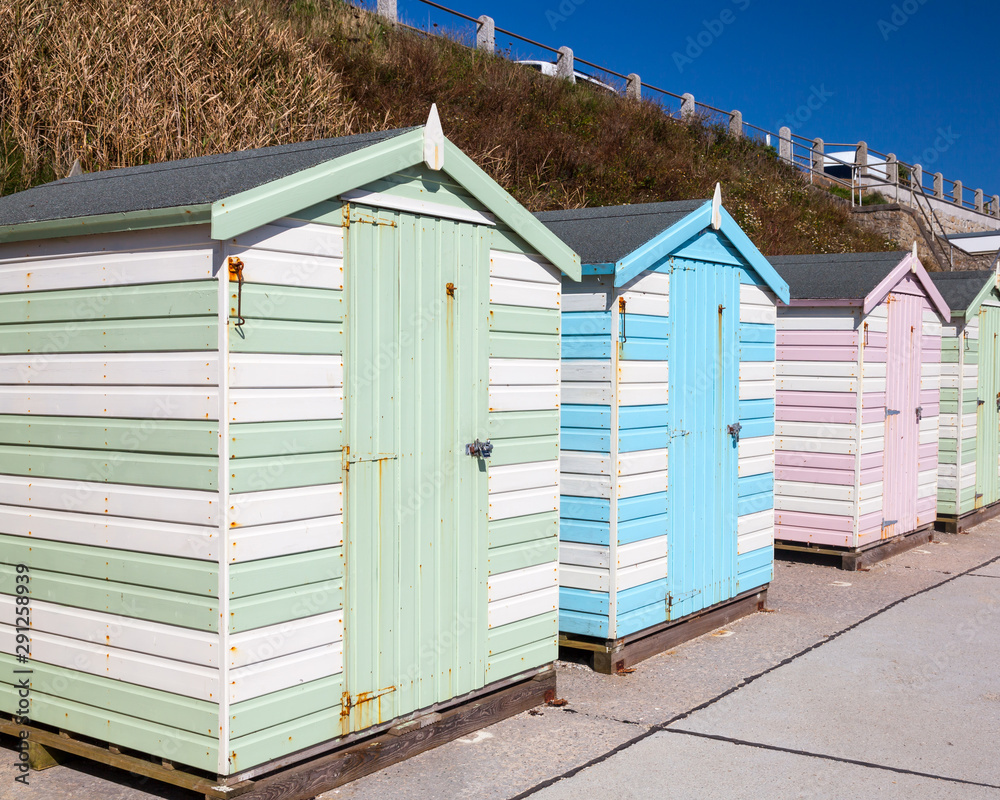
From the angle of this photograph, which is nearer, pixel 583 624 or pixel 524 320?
pixel 524 320

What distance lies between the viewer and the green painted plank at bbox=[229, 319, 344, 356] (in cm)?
370

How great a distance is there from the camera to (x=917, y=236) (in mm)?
30875

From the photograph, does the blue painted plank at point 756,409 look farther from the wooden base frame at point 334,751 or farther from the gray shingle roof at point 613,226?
the wooden base frame at point 334,751

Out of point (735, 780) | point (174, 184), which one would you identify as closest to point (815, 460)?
point (735, 780)

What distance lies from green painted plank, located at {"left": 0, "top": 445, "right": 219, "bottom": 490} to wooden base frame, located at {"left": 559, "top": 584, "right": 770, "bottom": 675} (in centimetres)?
306

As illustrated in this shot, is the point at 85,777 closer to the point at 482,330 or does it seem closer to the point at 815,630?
the point at 482,330

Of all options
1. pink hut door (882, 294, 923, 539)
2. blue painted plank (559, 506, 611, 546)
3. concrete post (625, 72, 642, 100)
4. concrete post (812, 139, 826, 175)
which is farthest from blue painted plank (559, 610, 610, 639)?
concrete post (812, 139, 826, 175)

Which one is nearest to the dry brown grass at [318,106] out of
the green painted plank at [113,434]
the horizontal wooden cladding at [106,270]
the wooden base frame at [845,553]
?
the horizontal wooden cladding at [106,270]

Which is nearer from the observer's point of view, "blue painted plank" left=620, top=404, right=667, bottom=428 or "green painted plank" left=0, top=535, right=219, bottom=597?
"green painted plank" left=0, top=535, right=219, bottom=597

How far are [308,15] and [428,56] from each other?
93.9 inches

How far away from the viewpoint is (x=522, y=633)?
511cm

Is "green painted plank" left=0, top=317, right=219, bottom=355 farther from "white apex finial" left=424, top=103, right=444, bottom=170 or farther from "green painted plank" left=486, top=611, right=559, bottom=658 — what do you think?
"green painted plank" left=486, top=611, right=559, bottom=658

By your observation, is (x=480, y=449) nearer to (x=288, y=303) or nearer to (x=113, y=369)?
(x=288, y=303)

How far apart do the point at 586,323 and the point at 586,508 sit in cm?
111
